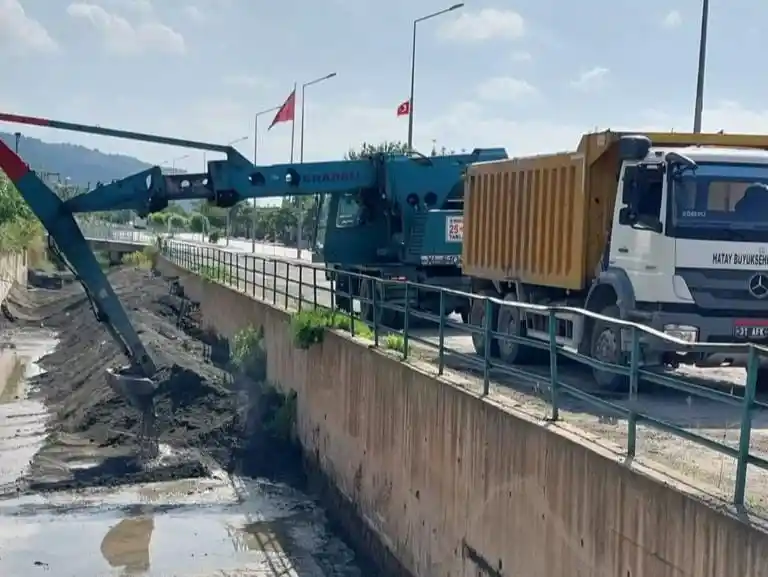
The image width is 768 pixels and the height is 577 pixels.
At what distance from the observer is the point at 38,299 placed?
5447 cm

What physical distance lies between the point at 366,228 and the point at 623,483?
15.1 meters

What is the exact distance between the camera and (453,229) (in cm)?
2114

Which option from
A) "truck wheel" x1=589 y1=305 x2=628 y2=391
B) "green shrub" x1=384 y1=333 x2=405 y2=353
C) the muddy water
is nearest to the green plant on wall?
the muddy water

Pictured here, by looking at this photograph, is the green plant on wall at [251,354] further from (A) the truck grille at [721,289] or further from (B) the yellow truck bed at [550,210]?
(A) the truck grille at [721,289]

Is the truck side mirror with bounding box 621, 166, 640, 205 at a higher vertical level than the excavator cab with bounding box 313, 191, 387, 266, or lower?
higher

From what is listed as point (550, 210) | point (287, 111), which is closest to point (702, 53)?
point (550, 210)

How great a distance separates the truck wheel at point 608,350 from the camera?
11641 millimetres

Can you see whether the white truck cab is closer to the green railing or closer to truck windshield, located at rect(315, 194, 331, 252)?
the green railing

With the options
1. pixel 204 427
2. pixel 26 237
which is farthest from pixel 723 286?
pixel 26 237

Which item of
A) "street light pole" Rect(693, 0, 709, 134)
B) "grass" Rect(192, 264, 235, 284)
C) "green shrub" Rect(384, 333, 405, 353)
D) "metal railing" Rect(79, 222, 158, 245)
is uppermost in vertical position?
"street light pole" Rect(693, 0, 709, 134)

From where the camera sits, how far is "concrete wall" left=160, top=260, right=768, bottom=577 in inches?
273

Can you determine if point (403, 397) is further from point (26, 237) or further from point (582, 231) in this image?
point (26, 237)

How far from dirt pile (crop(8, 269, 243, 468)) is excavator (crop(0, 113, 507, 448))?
111 cm

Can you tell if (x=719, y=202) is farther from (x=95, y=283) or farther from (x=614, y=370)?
(x=95, y=283)
